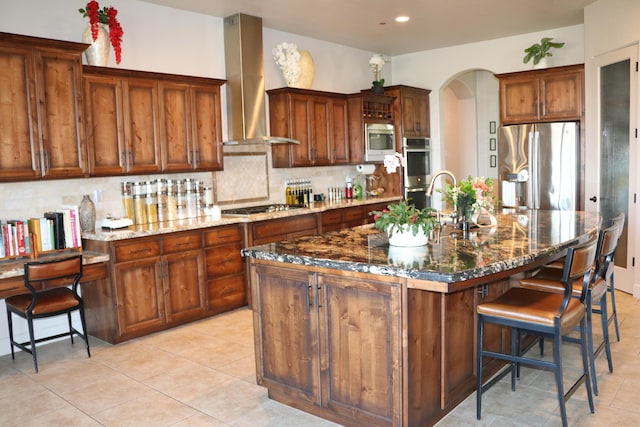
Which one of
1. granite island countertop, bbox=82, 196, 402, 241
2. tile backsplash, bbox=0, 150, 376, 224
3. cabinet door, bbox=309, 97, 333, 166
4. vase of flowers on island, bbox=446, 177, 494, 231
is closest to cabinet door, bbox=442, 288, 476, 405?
vase of flowers on island, bbox=446, 177, 494, 231

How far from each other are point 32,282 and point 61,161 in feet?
3.18

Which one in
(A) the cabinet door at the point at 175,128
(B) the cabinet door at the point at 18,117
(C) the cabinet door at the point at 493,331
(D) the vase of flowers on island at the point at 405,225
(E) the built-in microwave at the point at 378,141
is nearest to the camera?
(D) the vase of flowers on island at the point at 405,225

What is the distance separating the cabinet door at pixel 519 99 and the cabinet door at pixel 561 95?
90mm

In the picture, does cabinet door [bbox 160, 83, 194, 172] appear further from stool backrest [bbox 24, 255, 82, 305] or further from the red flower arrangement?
stool backrest [bbox 24, 255, 82, 305]

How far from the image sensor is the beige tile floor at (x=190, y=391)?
118 inches

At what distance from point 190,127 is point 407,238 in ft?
9.27

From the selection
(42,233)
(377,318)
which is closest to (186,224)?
(42,233)

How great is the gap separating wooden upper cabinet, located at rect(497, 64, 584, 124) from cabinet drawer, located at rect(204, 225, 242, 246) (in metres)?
3.75

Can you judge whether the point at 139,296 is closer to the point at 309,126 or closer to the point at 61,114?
the point at 61,114

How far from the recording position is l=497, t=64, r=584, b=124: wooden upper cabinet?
618 cm

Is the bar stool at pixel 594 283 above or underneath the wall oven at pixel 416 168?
underneath

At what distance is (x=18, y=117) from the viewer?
12.8 ft

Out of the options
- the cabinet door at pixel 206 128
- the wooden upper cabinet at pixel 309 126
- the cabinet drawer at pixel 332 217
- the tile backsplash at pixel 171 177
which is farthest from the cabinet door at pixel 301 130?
the cabinet door at pixel 206 128

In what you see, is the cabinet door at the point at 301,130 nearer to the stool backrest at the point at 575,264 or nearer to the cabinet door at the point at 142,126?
the cabinet door at the point at 142,126
